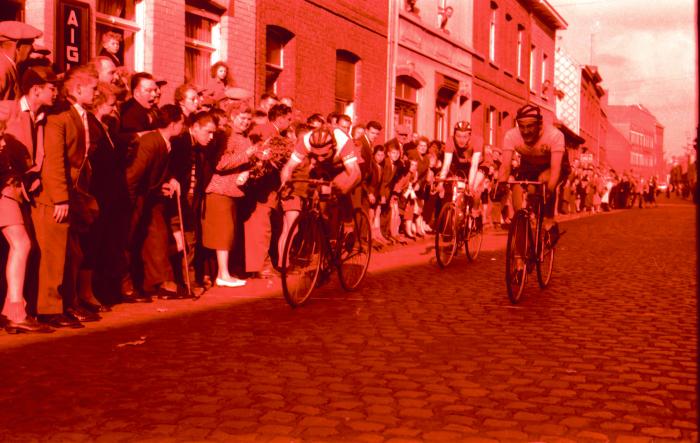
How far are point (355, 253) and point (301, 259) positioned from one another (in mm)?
1188

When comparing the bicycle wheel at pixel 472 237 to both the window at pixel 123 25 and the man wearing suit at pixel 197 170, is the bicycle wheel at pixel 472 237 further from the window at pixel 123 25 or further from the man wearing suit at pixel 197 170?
the window at pixel 123 25

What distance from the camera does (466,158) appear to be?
42.4 ft

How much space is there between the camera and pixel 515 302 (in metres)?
9.30

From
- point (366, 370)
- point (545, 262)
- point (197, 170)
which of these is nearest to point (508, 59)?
point (545, 262)

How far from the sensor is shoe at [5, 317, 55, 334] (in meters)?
7.21

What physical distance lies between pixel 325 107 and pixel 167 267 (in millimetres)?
10979

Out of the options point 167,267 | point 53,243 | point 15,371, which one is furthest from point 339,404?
point 167,267

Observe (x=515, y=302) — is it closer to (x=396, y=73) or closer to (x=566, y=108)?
(x=396, y=73)

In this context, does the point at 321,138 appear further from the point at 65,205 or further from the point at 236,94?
the point at 236,94

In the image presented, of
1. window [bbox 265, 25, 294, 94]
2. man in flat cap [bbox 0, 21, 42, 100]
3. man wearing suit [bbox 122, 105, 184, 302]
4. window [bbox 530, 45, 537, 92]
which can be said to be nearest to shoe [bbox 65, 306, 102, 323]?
man wearing suit [bbox 122, 105, 184, 302]

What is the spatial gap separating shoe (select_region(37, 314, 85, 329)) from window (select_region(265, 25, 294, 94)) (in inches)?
411

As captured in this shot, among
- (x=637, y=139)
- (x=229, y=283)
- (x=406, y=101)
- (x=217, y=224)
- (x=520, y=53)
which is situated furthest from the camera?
(x=637, y=139)

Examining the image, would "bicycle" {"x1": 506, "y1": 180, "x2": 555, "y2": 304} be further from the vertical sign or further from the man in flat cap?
the vertical sign

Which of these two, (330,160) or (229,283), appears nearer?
(330,160)
